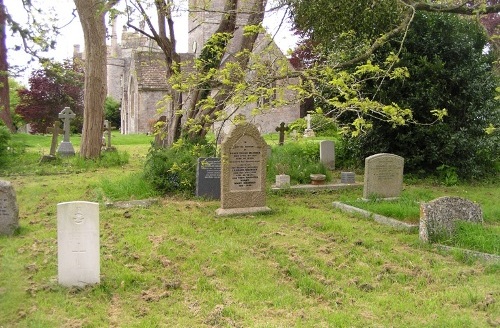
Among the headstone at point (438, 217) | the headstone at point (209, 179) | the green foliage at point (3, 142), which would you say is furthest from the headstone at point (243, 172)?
the green foliage at point (3, 142)

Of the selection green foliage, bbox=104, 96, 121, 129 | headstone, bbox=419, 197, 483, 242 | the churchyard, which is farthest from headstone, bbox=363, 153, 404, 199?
green foliage, bbox=104, 96, 121, 129

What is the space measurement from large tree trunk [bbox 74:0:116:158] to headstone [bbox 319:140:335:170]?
7.33 meters

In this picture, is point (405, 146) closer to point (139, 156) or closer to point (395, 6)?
point (395, 6)

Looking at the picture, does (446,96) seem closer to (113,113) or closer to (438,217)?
(438,217)

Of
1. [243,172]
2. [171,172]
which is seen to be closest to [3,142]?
[171,172]

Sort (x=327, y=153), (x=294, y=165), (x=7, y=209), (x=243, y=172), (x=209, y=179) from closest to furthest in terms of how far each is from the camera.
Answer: (x=7, y=209) → (x=243, y=172) → (x=209, y=179) → (x=294, y=165) → (x=327, y=153)

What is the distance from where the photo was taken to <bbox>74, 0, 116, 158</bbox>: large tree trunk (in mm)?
16016

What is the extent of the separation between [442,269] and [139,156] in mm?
15054

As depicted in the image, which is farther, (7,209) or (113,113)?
(113,113)

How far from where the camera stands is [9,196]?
7.48 meters

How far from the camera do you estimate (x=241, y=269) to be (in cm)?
589

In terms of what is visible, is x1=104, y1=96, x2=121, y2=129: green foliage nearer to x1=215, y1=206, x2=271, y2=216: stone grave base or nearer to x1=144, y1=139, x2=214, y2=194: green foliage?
x1=144, y1=139, x2=214, y2=194: green foliage

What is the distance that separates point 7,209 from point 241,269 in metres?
3.93

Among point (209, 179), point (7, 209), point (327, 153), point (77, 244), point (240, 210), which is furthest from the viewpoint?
point (327, 153)
